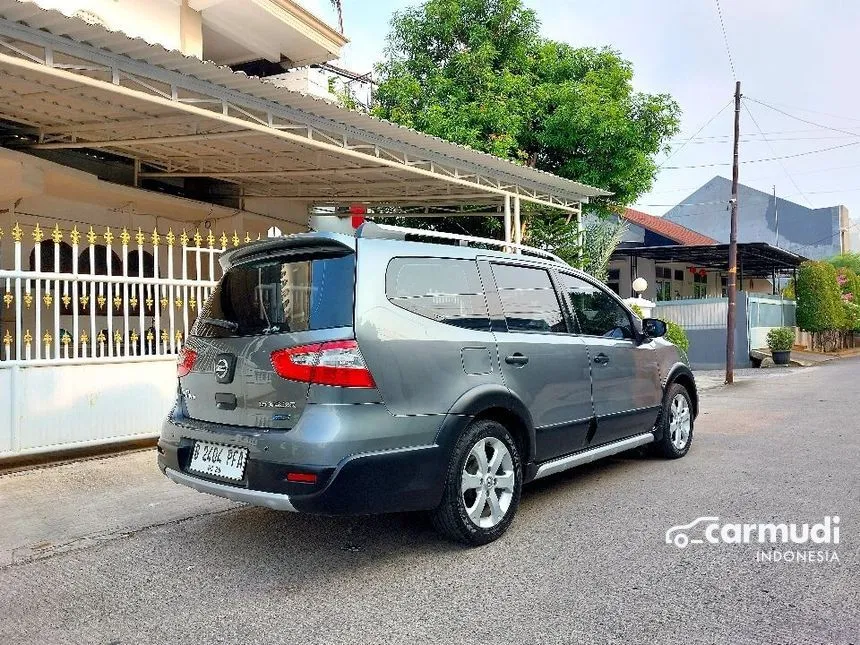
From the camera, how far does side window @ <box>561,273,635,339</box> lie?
5.07 m

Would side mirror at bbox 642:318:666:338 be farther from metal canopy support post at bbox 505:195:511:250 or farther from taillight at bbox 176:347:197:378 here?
metal canopy support post at bbox 505:195:511:250

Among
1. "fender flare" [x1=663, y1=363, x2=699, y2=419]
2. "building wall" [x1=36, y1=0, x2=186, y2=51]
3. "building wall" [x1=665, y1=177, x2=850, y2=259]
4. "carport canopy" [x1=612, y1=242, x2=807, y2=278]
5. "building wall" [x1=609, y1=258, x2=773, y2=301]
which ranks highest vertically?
"building wall" [x1=665, y1=177, x2=850, y2=259]

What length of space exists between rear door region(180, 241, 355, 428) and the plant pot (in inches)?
823

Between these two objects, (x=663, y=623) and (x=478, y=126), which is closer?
(x=663, y=623)

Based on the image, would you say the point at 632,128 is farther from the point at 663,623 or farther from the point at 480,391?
the point at 663,623

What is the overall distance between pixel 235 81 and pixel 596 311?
402 centimetres

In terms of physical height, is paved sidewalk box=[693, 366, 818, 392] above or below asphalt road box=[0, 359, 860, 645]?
below

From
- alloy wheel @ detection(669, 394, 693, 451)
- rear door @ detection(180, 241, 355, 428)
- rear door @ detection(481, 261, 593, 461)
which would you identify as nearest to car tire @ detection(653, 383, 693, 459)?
alloy wheel @ detection(669, 394, 693, 451)

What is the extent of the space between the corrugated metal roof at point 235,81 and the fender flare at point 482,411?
407 cm

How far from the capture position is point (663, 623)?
9.55 feet

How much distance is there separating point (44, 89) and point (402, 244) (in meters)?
4.36

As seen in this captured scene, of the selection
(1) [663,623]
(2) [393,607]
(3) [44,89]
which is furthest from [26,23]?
(1) [663,623]

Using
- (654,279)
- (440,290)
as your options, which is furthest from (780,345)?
(440,290)

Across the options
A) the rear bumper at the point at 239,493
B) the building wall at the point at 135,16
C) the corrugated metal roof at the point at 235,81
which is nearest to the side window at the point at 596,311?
the rear bumper at the point at 239,493
